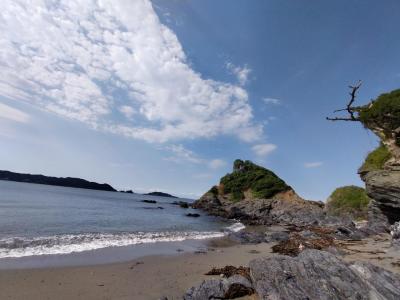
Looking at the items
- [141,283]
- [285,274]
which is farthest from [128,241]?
[285,274]

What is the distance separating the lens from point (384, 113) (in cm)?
2141

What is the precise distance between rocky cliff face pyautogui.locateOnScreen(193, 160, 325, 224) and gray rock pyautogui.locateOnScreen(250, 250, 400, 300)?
181 feet

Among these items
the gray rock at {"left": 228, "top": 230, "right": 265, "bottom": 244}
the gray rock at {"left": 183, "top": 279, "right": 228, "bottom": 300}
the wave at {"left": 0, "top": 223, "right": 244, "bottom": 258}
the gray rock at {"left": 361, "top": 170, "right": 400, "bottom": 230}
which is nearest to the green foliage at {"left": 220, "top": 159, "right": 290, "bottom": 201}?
the gray rock at {"left": 228, "top": 230, "right": 265, "bottom": 244}

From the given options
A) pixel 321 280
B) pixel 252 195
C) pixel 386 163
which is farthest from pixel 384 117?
pixel 252 195

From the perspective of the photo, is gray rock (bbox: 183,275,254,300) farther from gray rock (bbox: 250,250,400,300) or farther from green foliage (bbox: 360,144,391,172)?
green foliage (bbox: 360,144,391,172)

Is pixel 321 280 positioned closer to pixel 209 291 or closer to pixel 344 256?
pixel 209 291

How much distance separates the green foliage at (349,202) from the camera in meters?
48.0

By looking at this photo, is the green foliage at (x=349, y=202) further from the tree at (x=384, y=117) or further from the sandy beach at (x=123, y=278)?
the sandy beach at (x=123, y=278)

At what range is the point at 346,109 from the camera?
57.2ft

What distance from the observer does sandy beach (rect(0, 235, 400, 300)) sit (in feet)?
29.0

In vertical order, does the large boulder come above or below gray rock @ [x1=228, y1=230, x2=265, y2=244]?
above

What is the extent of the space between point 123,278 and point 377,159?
22097 millimetres

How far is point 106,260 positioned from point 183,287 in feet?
18.8

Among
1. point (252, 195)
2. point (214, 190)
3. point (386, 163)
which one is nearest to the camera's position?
point (386, 163)
